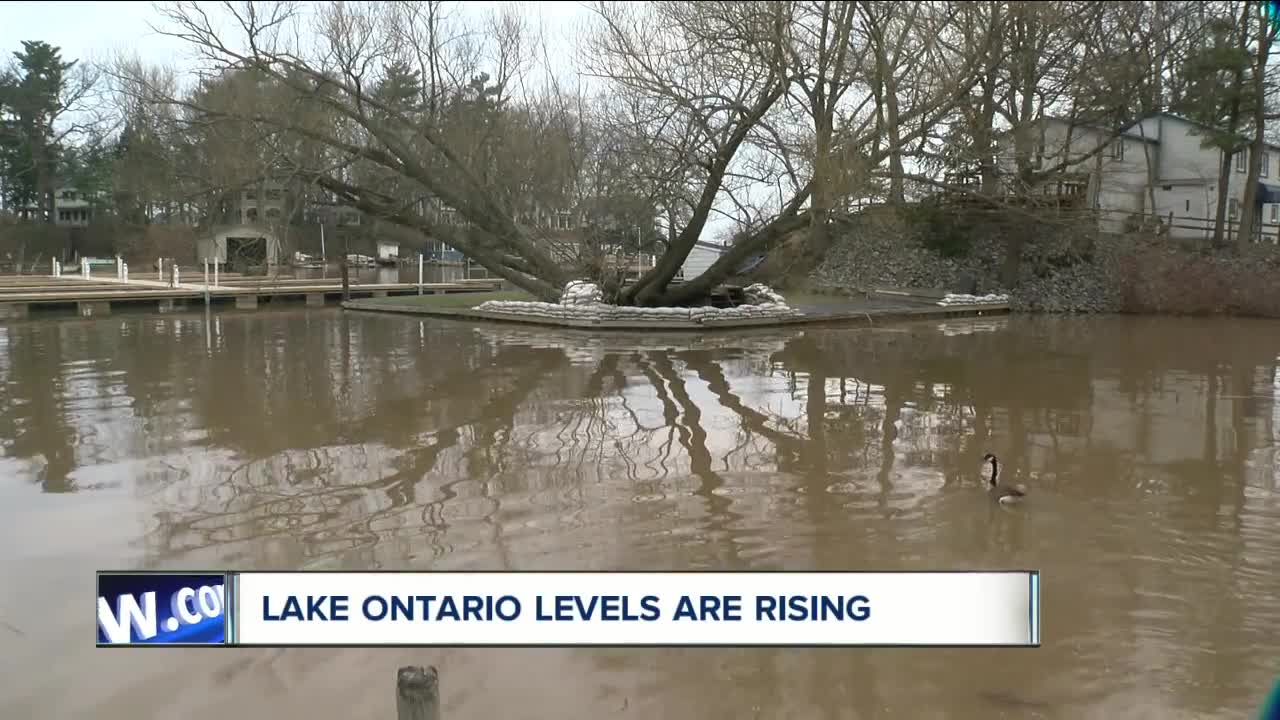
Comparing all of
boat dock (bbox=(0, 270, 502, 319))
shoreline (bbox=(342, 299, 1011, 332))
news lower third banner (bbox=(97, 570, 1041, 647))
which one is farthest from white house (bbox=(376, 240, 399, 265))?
news lower third banner (bbox=(97, 570, 1041, 647))

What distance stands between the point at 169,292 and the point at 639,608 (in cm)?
2737

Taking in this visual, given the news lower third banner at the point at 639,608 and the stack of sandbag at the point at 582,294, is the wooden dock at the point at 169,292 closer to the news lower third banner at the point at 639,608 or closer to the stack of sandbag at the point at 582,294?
the stack of sandbag at the point at 582,294

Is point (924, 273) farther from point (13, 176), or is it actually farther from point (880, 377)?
point (13, 176)

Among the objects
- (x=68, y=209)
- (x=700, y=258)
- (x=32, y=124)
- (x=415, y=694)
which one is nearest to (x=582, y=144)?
(x=700, y=258)

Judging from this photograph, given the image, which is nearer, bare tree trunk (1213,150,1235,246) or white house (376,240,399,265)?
bare tree trunk (1213,150,1235,246)

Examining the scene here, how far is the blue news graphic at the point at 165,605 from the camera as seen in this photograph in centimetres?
228

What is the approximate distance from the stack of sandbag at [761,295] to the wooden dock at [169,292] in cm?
1355

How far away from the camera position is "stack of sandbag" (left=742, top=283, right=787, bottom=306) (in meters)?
21.0

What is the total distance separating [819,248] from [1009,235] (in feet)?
35.6

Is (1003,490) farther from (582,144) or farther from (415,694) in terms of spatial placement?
(582,144)

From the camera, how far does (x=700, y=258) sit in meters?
33.1

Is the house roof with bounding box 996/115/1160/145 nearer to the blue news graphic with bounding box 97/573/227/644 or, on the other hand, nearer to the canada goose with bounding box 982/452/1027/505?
the canada goose with bounding box 982/452/1027/505

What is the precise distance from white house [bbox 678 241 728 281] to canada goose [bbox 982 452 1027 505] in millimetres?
25647

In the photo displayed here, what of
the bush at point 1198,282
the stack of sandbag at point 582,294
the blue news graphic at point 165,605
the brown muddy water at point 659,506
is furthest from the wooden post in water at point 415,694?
the bush at point 1198,282
